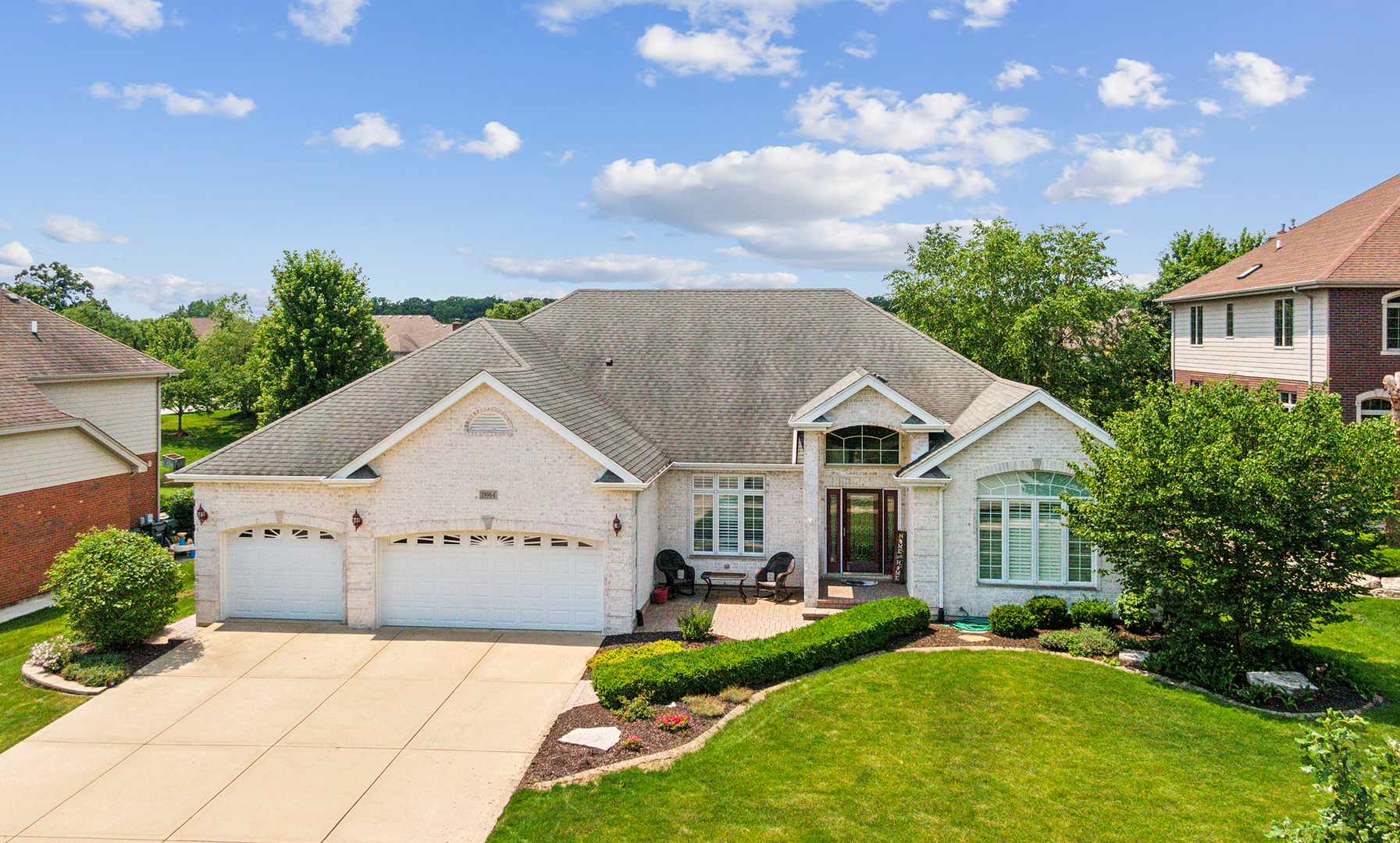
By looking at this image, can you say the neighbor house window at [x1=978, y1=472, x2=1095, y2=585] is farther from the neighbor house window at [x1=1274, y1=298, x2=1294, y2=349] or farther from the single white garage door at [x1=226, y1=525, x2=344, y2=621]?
the single white garage door at [x1=226, y1=525, x2=344, y2=621]

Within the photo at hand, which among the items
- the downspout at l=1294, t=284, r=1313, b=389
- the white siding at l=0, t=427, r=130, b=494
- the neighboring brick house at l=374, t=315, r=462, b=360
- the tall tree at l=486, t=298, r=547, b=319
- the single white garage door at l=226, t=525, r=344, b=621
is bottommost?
the single white garage door at l=226, t=525, r=344, b=621

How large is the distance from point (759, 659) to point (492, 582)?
660 cm

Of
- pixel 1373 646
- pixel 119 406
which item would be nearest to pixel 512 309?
pixel 119 406

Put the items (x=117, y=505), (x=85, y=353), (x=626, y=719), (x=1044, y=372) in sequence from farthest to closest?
1. (x=1044, y=372)
2. (x=85, y=353)
3. (x=117, y=505)
4. (x=626, y=719)

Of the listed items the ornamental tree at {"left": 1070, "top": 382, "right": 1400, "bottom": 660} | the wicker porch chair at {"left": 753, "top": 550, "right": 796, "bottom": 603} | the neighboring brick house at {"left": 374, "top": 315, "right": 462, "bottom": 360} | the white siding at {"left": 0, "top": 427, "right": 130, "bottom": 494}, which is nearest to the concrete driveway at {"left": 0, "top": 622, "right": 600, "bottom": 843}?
the wicker porch chair at {"left": 753, "top": 550, "right": 796, "bottom": 603}

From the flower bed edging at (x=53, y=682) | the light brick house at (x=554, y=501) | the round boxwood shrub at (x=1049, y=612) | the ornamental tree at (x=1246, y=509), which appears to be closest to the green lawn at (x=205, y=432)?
the light brick house at (x=554, y=501)

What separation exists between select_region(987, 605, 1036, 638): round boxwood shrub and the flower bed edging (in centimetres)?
1708

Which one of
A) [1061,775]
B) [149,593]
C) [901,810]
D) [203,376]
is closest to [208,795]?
[149,593]

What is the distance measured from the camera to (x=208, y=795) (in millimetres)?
10555

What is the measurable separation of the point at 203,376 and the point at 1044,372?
170ft

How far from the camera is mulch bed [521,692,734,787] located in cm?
1108

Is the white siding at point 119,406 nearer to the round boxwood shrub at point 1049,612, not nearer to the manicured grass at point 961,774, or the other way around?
the manicured grass at point 961,774

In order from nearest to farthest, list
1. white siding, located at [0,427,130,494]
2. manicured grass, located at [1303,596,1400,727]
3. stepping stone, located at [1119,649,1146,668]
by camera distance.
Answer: manicured grass, located at [1303,596,1400,727] < stepping stone, located at [1119,649,1146,668] < white siding, located at [0,427,130,494]

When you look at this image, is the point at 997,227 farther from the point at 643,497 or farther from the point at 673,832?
the point at 673,832
